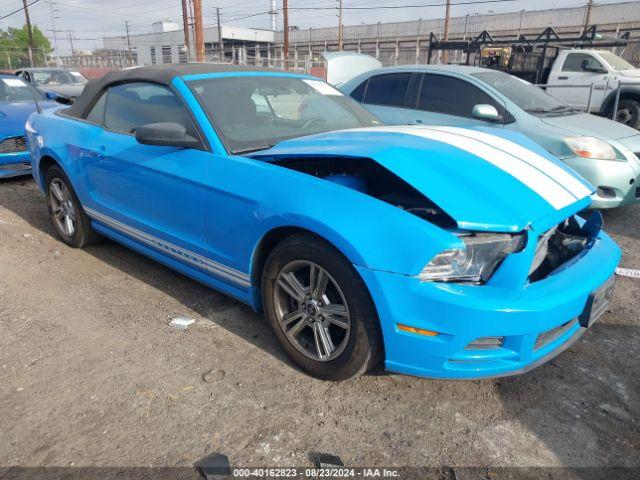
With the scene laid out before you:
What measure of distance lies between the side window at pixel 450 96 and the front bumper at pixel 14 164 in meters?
5.12

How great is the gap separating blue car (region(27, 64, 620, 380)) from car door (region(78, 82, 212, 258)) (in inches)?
0.6

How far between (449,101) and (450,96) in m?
0.06

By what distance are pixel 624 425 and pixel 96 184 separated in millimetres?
3700

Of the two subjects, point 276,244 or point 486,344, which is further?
point 276,244

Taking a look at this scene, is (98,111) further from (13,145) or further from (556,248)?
(556,248)

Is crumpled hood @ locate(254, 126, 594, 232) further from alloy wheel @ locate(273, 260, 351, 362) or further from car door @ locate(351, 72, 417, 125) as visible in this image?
car door @ locate(351, 72, 417, 125)

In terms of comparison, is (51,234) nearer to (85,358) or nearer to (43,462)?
(85,358)

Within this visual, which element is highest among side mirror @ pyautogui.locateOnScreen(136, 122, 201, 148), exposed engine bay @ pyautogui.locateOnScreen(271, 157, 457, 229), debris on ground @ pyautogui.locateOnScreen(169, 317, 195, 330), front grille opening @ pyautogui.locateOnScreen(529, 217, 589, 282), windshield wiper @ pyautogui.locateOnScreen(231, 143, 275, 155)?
side mirror @ pyautogui.locateOnScreen(136, 122, 201, 148)

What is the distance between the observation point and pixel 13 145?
21.7 ft

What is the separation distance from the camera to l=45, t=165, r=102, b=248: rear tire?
434 cm

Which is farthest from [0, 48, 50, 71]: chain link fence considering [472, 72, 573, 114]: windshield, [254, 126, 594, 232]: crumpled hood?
[254, 126, 594, 232]: crumpled hood

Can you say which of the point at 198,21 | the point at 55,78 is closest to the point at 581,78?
the point at 198,21

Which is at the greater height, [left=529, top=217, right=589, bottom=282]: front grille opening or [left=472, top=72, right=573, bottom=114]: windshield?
[left=472, top=72, right=573, bottom=114]: windshield

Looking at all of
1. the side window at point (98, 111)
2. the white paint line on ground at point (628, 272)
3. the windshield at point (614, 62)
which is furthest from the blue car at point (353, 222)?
the windshield at point (614, 62)
